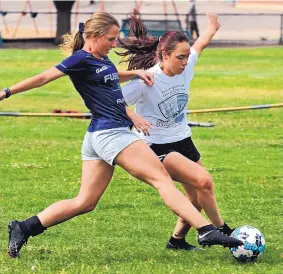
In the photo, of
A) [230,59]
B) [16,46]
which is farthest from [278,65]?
[16,46]

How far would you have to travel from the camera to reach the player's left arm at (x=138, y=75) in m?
8.02

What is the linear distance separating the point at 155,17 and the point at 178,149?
4178 cm

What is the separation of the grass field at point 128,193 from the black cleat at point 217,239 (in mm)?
212

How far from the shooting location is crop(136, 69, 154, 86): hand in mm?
8016

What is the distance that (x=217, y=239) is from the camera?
759 centimetres

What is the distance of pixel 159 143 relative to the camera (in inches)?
323

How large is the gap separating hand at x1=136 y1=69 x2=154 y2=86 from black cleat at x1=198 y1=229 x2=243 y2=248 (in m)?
1.27

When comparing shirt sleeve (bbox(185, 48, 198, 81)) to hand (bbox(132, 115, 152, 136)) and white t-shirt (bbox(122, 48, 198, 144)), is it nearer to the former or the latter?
white t-shirt (bbox(122, 48, 198, 144))

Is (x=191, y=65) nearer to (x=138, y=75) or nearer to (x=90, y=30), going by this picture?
(x=138, y=75)

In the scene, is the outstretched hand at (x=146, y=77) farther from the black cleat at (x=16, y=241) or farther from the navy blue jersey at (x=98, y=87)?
the black cleat at (x=16, y=241)

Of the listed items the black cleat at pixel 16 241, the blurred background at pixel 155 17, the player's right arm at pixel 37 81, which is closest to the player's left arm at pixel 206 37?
the player's right arm at pixel 37 81

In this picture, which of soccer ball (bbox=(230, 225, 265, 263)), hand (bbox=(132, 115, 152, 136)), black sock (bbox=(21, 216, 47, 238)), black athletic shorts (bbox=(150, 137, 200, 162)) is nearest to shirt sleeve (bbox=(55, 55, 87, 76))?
hand (bbox=(132, 115, 152, 136))

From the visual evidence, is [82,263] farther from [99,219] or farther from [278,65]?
[278,65]

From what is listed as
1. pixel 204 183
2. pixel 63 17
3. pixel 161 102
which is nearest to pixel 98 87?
pixel 161 102
